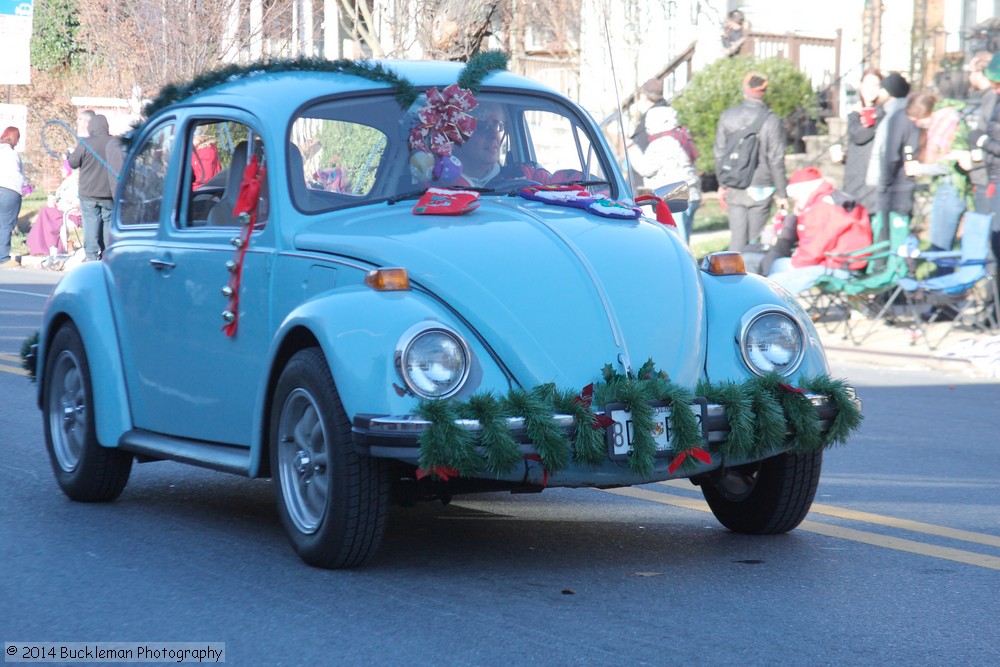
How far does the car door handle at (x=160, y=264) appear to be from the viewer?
6581 mm

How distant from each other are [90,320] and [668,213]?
2.59 meters

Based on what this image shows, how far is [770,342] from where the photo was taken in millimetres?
5754

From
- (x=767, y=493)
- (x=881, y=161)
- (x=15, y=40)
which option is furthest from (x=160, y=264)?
(x=15, y=40)

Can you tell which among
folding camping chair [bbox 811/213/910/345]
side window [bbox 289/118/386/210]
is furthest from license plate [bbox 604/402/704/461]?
folding camping chair [bbox 811/213/910/345]

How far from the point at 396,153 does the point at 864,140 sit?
9568 millimetres

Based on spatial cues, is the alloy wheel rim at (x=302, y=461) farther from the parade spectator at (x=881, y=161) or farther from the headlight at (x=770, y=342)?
the parade spectator at (x=881, y=161)

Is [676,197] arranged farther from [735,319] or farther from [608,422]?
[608,422]

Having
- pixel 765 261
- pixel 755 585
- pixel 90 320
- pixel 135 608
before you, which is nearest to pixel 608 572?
pixel 755 585

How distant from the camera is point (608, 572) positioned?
5562 millimetres

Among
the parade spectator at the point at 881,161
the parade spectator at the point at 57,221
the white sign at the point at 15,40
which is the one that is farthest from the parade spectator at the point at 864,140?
the white sign at the point at 15,40

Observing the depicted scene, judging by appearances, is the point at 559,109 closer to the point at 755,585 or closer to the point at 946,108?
the point at 755,585

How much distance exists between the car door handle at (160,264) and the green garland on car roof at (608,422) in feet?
6.32

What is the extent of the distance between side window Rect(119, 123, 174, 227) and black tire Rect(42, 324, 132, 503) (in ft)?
1.96

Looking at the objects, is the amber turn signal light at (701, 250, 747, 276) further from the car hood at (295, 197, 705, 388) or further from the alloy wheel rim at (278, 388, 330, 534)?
the alloy wheel rim at (278, 388, 330, 534)
